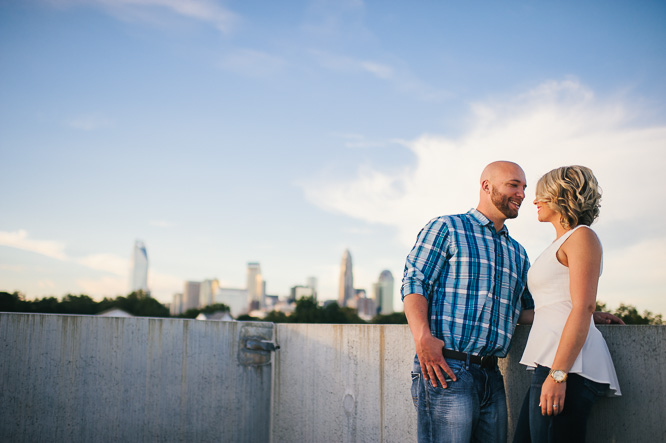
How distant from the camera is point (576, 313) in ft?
7.64

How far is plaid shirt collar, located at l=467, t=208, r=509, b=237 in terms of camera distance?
3.03 m

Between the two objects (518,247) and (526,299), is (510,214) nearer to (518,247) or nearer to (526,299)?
(518,247)

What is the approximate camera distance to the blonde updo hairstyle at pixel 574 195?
98.9 inches

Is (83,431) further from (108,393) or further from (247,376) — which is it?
(247,376)

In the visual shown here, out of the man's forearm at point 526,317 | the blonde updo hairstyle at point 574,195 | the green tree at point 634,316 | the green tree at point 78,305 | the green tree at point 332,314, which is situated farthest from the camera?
the green tree at point 332,314

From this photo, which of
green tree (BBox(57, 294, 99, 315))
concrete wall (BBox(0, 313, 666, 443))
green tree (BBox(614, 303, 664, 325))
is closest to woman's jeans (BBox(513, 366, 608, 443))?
concrete wall (BBox(0, 313, 666, 443))

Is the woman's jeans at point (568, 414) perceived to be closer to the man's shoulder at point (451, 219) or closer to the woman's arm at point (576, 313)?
the woman's arm at point (576, 313)

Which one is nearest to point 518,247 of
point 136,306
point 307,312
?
point 307,312

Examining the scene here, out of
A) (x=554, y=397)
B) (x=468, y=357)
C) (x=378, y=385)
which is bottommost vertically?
(x=378, y=385)

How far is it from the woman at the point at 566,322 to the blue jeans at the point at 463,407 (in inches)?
9.9

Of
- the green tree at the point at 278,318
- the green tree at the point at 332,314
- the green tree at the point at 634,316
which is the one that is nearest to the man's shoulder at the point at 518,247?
the green tree at the point at 634,316

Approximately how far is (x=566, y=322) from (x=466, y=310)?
0.58 meters

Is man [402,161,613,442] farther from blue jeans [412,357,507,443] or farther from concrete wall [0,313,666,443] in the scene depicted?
concrete wall [0,313,666,443]

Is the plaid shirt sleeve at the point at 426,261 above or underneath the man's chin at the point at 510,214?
underneath
